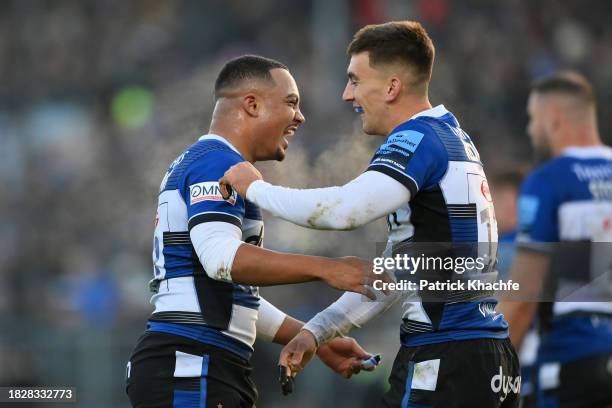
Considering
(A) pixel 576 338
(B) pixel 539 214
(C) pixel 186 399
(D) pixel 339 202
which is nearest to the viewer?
(D) pixel 339 202

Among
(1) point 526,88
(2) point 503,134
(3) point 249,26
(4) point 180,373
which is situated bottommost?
(4) point 180,373

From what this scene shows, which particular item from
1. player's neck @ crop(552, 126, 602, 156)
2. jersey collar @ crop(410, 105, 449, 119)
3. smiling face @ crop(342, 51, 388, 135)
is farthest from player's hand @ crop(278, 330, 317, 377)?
player's neck @ crop(552, 126, 602, 156)

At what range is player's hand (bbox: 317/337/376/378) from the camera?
5661 mm

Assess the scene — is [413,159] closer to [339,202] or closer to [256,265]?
[339,202]

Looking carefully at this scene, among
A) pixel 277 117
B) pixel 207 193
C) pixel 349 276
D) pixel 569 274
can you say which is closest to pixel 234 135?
pixel 277 117

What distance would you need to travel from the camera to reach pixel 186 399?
196 inches

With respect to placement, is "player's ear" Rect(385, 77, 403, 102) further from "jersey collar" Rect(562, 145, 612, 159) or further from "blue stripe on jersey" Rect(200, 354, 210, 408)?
"jersey collar" Rect(562, 145, 612, 159)

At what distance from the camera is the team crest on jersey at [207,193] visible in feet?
16.1

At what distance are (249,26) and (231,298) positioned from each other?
44.5ft

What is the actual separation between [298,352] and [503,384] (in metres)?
0.97

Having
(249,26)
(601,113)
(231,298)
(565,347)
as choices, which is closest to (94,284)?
(249,26)

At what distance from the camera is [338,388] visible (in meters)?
12.4

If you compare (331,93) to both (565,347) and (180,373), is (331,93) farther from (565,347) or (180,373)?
(180,373)

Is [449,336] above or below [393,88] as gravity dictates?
below
